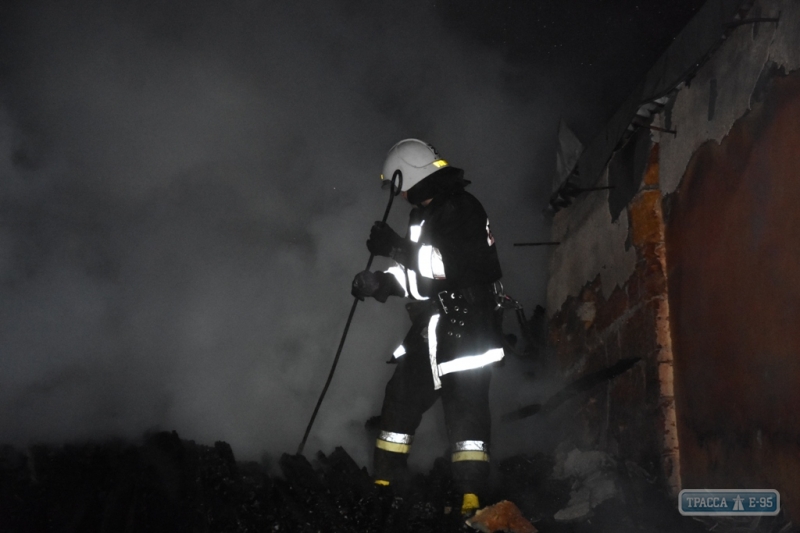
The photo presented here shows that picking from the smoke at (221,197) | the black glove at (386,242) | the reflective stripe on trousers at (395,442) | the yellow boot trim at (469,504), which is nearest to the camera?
the yellow boot trim at (469,504)

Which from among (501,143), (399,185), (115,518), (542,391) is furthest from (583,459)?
(501,143)

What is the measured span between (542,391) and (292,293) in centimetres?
203

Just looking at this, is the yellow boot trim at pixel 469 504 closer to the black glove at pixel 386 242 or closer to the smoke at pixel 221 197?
the black glove at pixel 386 242

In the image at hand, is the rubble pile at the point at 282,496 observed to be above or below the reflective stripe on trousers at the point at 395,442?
below

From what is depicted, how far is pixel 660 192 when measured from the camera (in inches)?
140

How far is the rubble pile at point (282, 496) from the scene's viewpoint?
8.82ft

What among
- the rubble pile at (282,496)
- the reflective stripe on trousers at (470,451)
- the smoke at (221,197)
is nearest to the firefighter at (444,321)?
the reflective stripe on trousers at (470,451)

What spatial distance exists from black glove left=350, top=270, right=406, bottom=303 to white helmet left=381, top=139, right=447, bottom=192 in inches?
19.5

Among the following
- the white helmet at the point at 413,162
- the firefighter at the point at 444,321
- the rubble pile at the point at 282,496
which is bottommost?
the rubble pile at the point at 282,496

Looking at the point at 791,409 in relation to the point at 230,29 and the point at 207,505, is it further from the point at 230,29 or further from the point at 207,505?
the point at 230,29

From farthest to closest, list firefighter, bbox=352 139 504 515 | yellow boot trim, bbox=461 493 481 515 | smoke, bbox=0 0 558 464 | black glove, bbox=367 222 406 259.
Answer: smoke, bbox=0 0 558 464 → black glove, bbox=367 222 406 259 → firefighter, bbox=352 139 504 515 → yellow boot trim, bbox=461 493 481 515

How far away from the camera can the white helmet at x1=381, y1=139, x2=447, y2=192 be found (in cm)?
355

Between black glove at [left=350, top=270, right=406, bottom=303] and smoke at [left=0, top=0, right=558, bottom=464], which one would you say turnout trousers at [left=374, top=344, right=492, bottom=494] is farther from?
smoke at [left=0, top=0, right=558, bottom=464]

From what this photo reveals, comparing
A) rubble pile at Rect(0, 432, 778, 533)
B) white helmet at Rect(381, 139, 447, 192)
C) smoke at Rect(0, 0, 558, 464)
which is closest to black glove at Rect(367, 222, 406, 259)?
white helmet at Rect(381, 139, 447, 192)
